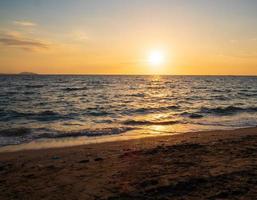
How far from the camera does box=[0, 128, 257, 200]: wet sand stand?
208 inches

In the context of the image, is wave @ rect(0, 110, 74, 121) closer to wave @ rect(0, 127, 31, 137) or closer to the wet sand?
wave @ rect(0, 127, 31, 137)

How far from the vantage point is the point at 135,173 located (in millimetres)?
6363

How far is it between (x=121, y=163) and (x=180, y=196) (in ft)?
8.42

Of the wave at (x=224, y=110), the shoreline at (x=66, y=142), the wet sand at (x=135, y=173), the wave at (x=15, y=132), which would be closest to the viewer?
the wet sand at (x=135, y=173)

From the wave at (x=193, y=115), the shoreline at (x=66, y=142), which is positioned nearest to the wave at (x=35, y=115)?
the shoreline at (x=66, y=142)

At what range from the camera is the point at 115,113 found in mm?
21297

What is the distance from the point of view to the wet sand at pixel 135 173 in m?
5.28

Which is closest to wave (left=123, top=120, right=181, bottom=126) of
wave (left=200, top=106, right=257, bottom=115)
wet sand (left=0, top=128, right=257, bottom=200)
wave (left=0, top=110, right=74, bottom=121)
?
wave (left=0, top=110, right=74, bottom=121)

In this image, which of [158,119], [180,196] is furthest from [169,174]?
[158,119]

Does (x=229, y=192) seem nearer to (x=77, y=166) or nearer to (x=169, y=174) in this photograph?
(x=169, y=174)

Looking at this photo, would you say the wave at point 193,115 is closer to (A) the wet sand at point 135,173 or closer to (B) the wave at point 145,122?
(B) the wave at point 145,122

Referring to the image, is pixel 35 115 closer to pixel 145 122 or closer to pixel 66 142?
pixel 145 122

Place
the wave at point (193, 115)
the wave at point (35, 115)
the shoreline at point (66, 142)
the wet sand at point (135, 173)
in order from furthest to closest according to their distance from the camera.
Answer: the wave at point (193, 115), the wave at point (35, 115), the shoreline at point (66, 142), the wet sand at point (135, 173)

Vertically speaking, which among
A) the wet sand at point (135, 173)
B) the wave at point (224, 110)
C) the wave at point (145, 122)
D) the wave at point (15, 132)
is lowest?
the wave at point (224, 110)
